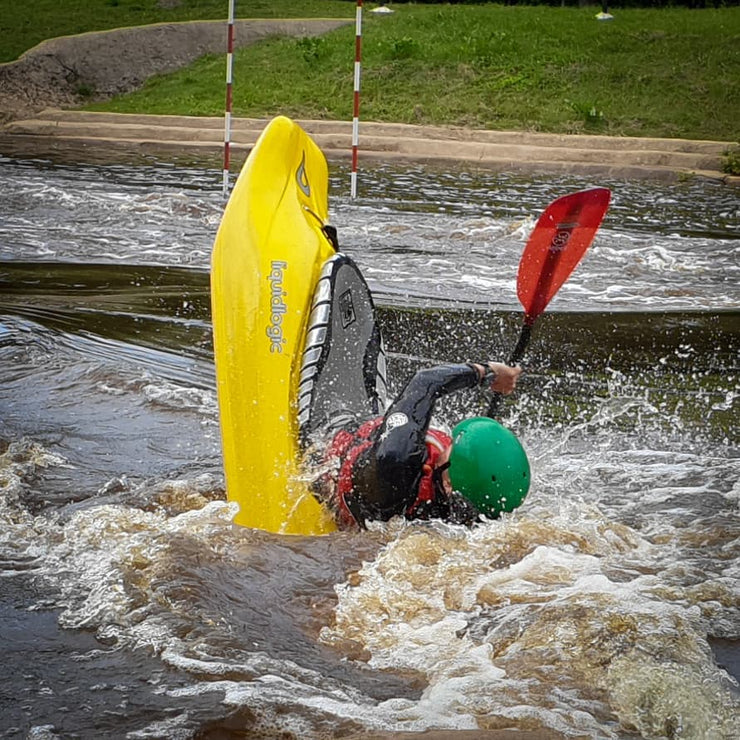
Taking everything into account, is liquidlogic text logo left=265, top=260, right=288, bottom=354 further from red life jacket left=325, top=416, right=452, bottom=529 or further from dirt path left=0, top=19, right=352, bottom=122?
dirt path left=0, top=19, right=352, bottom=122

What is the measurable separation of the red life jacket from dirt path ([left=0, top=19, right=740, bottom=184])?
327 inches

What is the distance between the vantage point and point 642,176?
11000mm

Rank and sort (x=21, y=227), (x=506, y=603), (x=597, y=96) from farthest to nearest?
(x=597, y=96), (x=21, y=227), (x=506, y=603)

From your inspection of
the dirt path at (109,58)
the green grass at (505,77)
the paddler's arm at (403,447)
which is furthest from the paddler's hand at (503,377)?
the dirt path at (109,58)

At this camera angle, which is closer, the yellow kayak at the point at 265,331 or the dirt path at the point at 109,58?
the yellow kayak at the point at 265,331

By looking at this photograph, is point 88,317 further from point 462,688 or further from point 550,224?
point 462,688

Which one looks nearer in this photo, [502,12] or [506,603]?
[506,603]

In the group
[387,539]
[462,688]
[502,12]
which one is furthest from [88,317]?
[502,12]

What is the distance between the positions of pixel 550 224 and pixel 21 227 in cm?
497

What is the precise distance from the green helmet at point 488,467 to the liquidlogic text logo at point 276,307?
798mm

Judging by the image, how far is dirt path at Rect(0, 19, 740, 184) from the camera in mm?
11289

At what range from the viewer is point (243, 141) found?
39.7ft

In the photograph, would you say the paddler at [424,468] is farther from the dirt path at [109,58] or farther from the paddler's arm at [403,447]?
the dirt path at [109,58]

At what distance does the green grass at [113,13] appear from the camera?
17.2m
